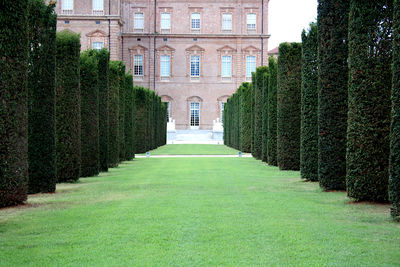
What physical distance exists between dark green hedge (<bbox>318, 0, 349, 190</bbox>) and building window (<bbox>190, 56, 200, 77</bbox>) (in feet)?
136

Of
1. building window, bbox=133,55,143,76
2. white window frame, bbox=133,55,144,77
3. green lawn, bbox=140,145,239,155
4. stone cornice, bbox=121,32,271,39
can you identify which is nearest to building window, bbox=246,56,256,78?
stone cornice, bbox=121,32,271,39

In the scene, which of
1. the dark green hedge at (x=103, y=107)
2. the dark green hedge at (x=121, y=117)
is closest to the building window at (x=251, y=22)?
the dark green hedge at (x=121, y=117)

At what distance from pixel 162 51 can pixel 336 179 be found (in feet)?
139

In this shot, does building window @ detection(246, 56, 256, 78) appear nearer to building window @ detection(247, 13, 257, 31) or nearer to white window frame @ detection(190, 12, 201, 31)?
building window @ detection(247, 13, 257, 31)

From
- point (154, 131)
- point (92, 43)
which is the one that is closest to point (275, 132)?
point (154, 131)

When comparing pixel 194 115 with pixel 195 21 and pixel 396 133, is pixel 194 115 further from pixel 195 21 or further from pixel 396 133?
pixel 396 133

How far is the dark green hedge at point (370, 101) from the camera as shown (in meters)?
6.68

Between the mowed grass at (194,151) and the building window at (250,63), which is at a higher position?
the building window at (250,63)

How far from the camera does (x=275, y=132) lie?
1414 cm

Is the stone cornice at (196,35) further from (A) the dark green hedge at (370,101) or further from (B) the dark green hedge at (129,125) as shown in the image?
(A) the dark green hedge at (370,101)

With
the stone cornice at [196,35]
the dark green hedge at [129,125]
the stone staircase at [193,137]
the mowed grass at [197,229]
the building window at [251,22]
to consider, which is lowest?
the stone staircase at [193,137]

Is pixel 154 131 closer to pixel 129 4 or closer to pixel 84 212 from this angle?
pixel 84 212

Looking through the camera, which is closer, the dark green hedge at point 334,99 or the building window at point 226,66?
the dark green hedge at point 334,99

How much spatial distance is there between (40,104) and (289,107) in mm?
6537
